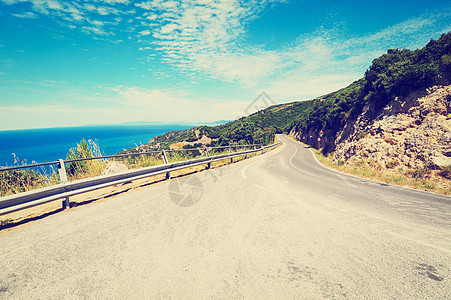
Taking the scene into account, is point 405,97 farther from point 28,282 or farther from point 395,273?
point 28,282

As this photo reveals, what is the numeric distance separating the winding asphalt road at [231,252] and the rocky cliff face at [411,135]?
24.3ft

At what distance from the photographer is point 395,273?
9.04 ft

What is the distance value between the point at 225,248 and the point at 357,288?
196 cm

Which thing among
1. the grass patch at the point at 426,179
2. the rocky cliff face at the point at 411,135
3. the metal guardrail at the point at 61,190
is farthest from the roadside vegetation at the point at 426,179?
the metal guardrail at the point at 61,190

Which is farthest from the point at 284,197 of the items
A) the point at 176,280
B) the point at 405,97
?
the point at 405,97

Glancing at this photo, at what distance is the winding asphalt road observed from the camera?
2455 millimetres

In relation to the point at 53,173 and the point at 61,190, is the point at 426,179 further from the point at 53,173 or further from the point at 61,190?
the point at 53,173

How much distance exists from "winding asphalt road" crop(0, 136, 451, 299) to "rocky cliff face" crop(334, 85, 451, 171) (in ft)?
24.3

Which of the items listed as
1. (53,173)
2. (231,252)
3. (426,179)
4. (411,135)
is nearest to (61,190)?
(53,173)

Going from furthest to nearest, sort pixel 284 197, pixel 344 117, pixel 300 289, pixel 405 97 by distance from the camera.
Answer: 1. pixel 344 117
2. pixel 405 97
3. pixel 284 197
4. pixel 300 289

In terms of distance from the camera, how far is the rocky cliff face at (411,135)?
1064 cm

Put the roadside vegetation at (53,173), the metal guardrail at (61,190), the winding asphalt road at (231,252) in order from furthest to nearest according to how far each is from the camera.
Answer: the roadside vegetation at (53,173), the metal guardrail at (61,190), the winding asphalt road at (231,252)

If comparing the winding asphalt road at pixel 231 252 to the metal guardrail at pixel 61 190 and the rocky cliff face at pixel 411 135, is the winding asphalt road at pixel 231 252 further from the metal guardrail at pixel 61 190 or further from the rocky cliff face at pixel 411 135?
the rocky cliff face at pixel 411 135

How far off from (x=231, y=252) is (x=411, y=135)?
16.0 metres
